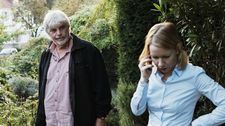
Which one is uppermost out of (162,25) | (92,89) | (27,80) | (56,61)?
(162,25)

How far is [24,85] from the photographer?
30.7 feet

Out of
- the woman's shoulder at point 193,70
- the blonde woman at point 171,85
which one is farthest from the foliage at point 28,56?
the woman's shoulder at point 193,70

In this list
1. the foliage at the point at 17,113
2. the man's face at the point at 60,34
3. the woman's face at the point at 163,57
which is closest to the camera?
the woman's face at the point at 163,57

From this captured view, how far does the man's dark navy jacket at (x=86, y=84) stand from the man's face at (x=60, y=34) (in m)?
0.10

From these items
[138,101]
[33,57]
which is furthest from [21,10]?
[138,101]

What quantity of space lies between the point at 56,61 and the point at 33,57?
7.22 m

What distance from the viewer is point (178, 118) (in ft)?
8.06

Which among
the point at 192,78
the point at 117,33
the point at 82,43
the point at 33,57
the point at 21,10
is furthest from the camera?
the point at 21,10

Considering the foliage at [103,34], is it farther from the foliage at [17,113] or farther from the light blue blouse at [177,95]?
the light blue blouse at [177,95]

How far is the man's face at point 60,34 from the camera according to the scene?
11.9 ft

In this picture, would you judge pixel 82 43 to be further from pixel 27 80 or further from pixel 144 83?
pixel 27 80

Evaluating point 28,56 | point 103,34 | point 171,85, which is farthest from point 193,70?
point 28,56

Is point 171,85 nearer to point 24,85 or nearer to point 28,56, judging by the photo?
point 24,85

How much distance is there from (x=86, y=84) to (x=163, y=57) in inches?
55.8
